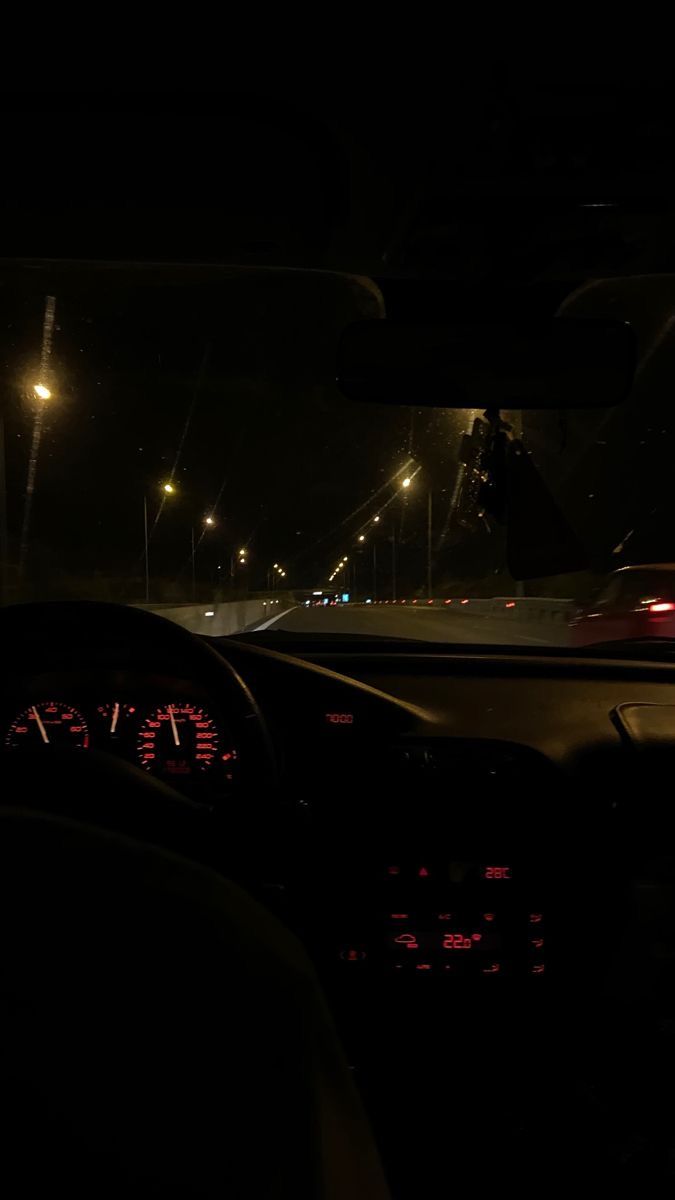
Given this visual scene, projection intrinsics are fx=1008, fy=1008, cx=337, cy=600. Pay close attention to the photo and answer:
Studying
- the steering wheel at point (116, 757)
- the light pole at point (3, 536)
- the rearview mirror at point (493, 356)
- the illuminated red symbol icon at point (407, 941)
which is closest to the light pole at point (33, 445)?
the light pole at point (3, 536)

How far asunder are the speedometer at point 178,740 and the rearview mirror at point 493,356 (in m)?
1.47

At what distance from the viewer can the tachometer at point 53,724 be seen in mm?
3611

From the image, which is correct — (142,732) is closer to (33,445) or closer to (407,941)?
(407,941)

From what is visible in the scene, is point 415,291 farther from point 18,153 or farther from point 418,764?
point 418,764

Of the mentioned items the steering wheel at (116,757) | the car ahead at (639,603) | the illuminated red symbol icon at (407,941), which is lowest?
the illuminated red symbol icon at (407,941)

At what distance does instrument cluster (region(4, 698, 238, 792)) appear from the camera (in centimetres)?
352

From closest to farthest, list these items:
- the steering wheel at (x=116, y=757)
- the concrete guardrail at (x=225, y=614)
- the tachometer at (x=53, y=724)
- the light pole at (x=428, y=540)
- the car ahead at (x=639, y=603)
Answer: the steering wheel at (x=116, y=757) → the tachometer at (x=53, y=724) → the light pole at (x=428, y=540) → the car ahead at (x=639, y=603) → the concrete guardrail at (x=225, y=614)

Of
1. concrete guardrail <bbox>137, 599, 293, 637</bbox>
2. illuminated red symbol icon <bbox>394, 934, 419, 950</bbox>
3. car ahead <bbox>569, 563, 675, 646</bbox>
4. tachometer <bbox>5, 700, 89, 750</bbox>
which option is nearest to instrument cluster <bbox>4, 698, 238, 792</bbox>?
tachometer <bbox>5, 700, 89, 750</bbox>

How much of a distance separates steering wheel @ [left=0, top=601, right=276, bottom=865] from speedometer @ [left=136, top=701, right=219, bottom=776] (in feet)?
0.54

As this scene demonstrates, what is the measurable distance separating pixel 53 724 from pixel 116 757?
1507 millimetres

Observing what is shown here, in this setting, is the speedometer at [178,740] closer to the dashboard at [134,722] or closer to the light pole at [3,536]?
the dashboard at [134,722]

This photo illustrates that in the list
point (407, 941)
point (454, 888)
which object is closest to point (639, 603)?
point (454, 888)

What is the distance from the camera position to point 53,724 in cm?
367

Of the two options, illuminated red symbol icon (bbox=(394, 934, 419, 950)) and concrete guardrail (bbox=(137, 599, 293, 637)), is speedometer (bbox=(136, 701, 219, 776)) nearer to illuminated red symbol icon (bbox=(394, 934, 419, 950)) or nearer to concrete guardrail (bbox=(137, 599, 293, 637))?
illuminated red symbol icon (bbox=(394, 934, 419, 950))
